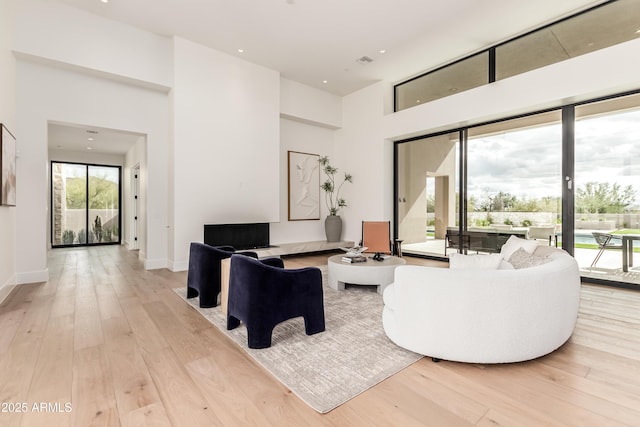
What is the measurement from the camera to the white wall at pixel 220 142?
5.50 meters

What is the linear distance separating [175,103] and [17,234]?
124 inches

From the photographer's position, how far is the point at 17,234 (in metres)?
4.55

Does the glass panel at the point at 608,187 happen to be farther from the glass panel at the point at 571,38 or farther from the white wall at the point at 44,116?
the white wall at the point at 44,116

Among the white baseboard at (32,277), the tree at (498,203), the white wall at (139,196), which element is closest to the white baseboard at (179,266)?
the white wall at (139,196)

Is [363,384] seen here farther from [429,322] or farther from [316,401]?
[429,322]

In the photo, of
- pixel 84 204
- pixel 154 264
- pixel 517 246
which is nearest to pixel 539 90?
pixel 517 246

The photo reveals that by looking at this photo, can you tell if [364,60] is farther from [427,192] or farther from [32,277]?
[32,277]

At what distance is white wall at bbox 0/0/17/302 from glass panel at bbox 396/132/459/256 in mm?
6970

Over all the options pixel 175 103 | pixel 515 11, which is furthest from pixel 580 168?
pixel 175 103

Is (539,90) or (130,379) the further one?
(539,90)

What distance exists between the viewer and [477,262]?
97.8 inches

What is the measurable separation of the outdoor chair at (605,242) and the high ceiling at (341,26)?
3.40 metres

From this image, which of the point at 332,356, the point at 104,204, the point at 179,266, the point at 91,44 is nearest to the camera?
the point at 332,356

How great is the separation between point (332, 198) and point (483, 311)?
633 cm
